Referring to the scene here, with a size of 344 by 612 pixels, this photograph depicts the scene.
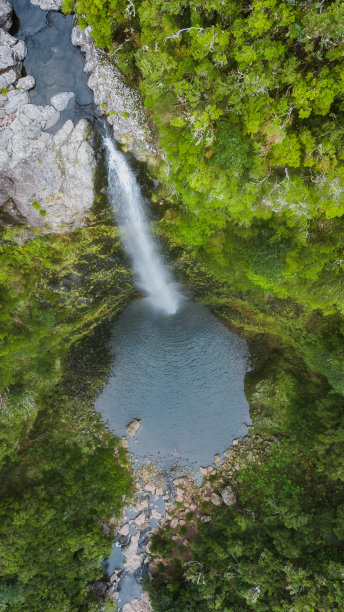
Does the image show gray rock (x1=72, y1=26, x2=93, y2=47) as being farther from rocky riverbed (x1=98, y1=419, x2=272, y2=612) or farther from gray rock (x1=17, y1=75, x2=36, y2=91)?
rocky riverbed (x1=98, y1=419, x2=272, y2=612)

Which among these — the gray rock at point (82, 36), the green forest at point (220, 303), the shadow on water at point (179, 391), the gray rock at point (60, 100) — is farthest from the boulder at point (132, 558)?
the gray rock at point (82, 36)

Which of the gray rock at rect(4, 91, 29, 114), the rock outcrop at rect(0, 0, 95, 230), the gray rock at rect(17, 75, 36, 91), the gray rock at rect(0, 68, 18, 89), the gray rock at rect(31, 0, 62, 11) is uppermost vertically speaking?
the gray rock at rect(31, 0, 62, 11)

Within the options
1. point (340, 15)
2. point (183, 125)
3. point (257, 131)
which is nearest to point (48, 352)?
point (183, 125)

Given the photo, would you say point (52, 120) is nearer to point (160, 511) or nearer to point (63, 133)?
point (63, 133)

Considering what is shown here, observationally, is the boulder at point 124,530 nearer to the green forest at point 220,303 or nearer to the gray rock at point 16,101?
the green forest at point 220,303

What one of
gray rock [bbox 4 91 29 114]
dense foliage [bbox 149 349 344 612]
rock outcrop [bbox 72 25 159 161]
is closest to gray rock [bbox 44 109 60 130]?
gray rock [bbox 4 91 29 114]

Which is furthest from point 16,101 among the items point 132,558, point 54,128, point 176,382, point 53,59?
point 132,558
